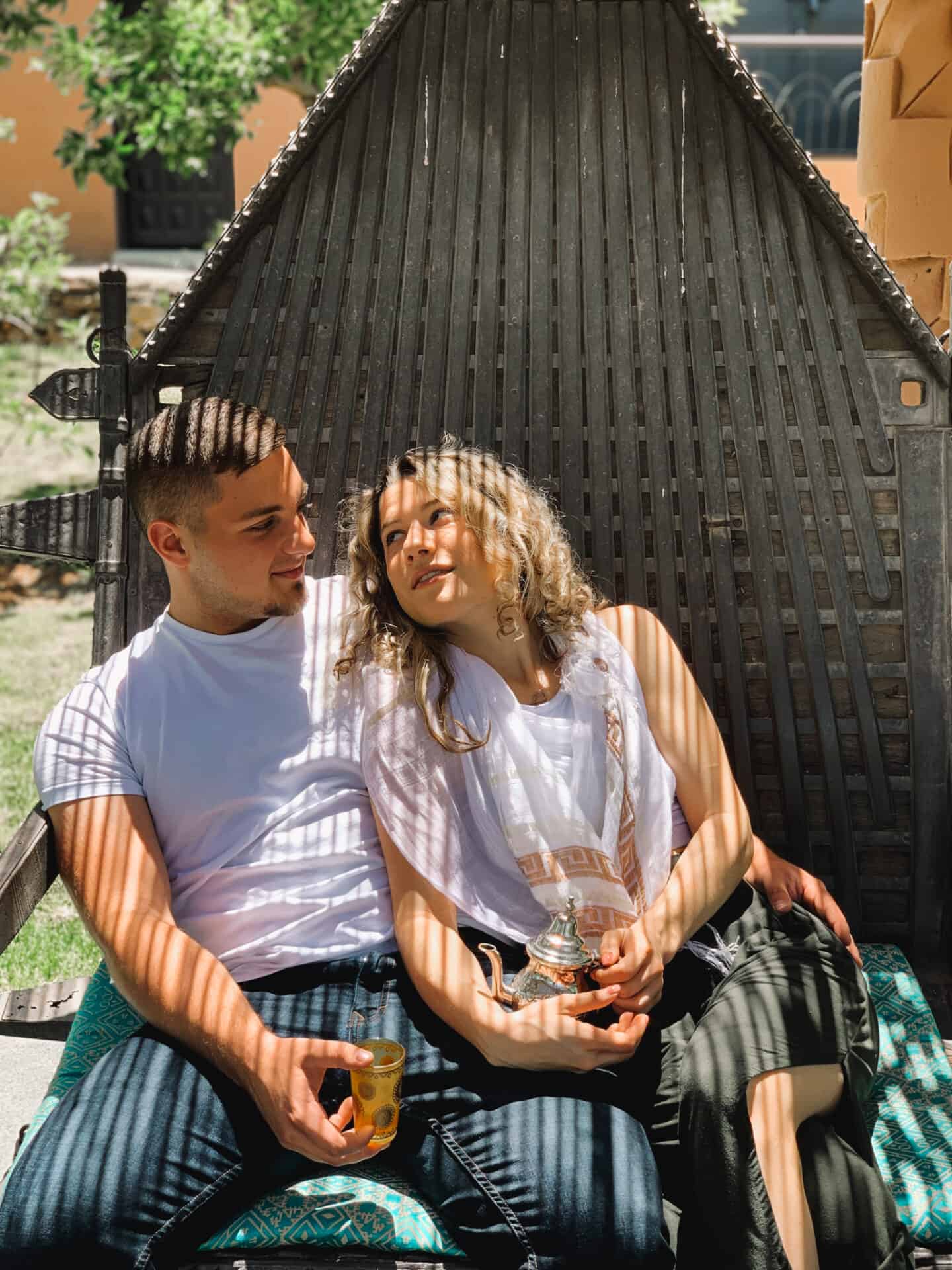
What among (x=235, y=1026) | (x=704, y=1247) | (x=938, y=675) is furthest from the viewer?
(x=938, y=675)

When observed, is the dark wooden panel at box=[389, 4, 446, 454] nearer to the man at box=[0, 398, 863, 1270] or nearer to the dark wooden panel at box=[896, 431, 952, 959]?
the man at box=[0, 398, 863, 1270]

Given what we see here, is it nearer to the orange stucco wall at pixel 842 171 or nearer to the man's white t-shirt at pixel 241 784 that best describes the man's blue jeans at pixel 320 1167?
the man's white t-shirt at pixel 241 784

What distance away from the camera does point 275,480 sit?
2.29 meters

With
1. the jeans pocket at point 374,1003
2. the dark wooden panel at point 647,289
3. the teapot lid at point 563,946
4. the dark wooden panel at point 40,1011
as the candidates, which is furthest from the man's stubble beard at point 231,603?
the dark wooden panel at point 40,1011

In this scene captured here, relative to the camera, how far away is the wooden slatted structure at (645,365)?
2770 millimetres

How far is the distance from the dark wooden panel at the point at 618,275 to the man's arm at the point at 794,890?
68 cm

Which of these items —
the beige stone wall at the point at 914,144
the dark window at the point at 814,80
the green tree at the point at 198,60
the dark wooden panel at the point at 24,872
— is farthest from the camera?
the dark window at the point at 814,80

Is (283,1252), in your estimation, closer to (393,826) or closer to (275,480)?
(393,826)

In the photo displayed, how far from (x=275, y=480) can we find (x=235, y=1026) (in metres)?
0.88

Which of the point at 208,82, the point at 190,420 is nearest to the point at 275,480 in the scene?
the point at 190,420

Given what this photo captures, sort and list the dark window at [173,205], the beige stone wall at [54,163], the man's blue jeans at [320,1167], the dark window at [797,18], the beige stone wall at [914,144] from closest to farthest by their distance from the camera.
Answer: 1. the man's blue jeans at [320,1167]
2. the beige stone wall at [914,144]
3. the beige stone wall at [54,163]
4. the dark window at [173,205]
5. the dark window at [797,18]

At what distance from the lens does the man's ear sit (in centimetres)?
227

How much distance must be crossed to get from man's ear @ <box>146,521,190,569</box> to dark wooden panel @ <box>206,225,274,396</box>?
60 cm

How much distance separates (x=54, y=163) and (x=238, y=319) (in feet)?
26.9
